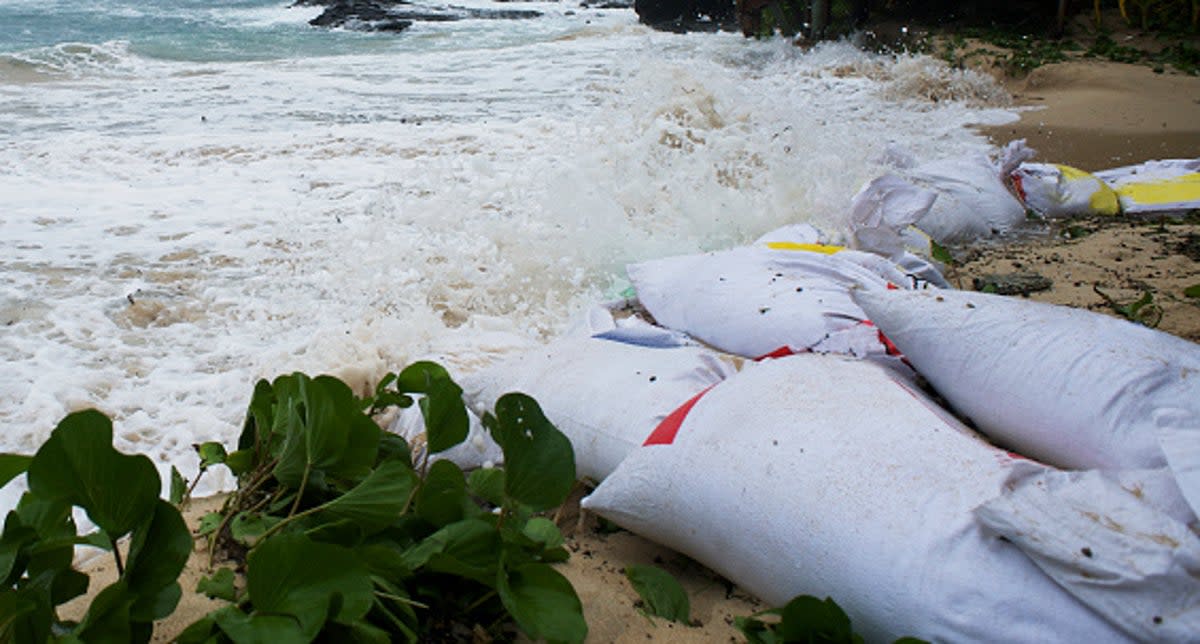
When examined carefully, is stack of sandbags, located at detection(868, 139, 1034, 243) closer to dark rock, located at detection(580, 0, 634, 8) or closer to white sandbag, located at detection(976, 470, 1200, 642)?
white sandbag, located at detection(976, 470, 1200, 642)

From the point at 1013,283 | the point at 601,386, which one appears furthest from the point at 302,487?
the point at 1013,283

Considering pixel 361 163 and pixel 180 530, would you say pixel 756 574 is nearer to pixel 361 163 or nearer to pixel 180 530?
pixel 180 530

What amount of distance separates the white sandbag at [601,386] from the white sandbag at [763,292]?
192 mm

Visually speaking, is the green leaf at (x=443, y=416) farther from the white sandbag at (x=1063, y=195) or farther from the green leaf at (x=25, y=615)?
the white sandbag at (x=1063, y=195)

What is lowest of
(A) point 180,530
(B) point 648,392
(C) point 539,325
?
(C) point 539,325

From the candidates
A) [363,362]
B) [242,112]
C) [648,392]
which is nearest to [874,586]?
[648,392]

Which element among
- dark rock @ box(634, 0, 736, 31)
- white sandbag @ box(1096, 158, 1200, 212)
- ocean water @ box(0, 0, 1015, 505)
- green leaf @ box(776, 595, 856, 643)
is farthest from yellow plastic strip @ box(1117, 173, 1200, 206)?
dark rock @ box(634, 0, 736, 31)

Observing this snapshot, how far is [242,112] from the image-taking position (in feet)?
23.6

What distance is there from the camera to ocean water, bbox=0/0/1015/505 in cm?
266

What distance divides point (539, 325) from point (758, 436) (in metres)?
1.54

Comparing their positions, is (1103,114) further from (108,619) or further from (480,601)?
(108,619)

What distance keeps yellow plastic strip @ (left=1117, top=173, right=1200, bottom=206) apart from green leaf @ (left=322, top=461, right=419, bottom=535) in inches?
145

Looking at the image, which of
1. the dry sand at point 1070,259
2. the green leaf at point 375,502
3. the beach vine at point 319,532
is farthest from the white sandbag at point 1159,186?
the green leaf at point 375,502

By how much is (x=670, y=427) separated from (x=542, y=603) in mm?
493
